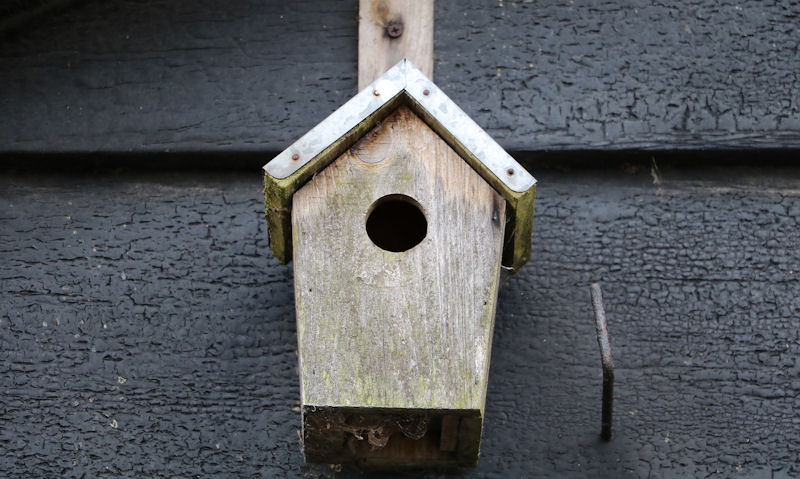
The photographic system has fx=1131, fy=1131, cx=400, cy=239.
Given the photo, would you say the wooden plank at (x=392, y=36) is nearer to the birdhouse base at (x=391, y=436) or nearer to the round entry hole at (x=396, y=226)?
the round entry hole at (x=396, y=226)

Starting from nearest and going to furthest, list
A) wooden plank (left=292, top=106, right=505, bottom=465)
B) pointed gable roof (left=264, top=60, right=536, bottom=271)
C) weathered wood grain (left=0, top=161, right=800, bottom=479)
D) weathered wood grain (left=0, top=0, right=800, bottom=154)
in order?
1. wooden plank (left=292, top=106, right=505, bottom=465)
2. pointed gable roof (left=264, top=60, right=536, bottom=271)
3. weathered wood grain (left=0, top=161, right=800, bottom=479)
4. weathered wood grain (left=0, top=0, right=800, bottom=154)

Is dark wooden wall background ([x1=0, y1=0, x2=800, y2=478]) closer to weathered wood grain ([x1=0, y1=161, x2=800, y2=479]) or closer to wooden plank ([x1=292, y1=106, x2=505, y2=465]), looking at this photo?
weathered wood grain ([x1=0, y1=161, x2=800, y2=479])

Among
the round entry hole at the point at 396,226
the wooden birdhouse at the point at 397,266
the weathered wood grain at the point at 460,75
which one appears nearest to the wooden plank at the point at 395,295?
the wooden birdhouse at the point at 397,266


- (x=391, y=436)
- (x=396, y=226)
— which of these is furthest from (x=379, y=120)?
(x=391, y=436)

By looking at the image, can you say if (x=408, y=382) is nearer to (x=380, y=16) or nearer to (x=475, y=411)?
(x=475, y=411)

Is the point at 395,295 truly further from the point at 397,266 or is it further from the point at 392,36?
the point at 392,36

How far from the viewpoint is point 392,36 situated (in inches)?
85.4

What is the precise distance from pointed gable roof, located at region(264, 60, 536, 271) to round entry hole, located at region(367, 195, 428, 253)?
202mm

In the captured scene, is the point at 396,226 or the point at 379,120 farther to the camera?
the point at 396,226

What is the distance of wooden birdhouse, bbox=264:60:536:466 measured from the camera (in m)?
1.67

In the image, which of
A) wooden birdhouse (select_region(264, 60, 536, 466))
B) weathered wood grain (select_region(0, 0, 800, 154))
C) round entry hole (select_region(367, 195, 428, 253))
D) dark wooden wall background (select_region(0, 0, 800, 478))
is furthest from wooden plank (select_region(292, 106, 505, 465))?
weathered wood grain (select_region(0, 0, 800, 154))

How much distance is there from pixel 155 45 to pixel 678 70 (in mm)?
1031

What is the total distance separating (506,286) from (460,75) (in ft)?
1.40

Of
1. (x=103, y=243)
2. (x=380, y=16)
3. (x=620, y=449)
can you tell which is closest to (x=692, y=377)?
(x=620, y=449)
